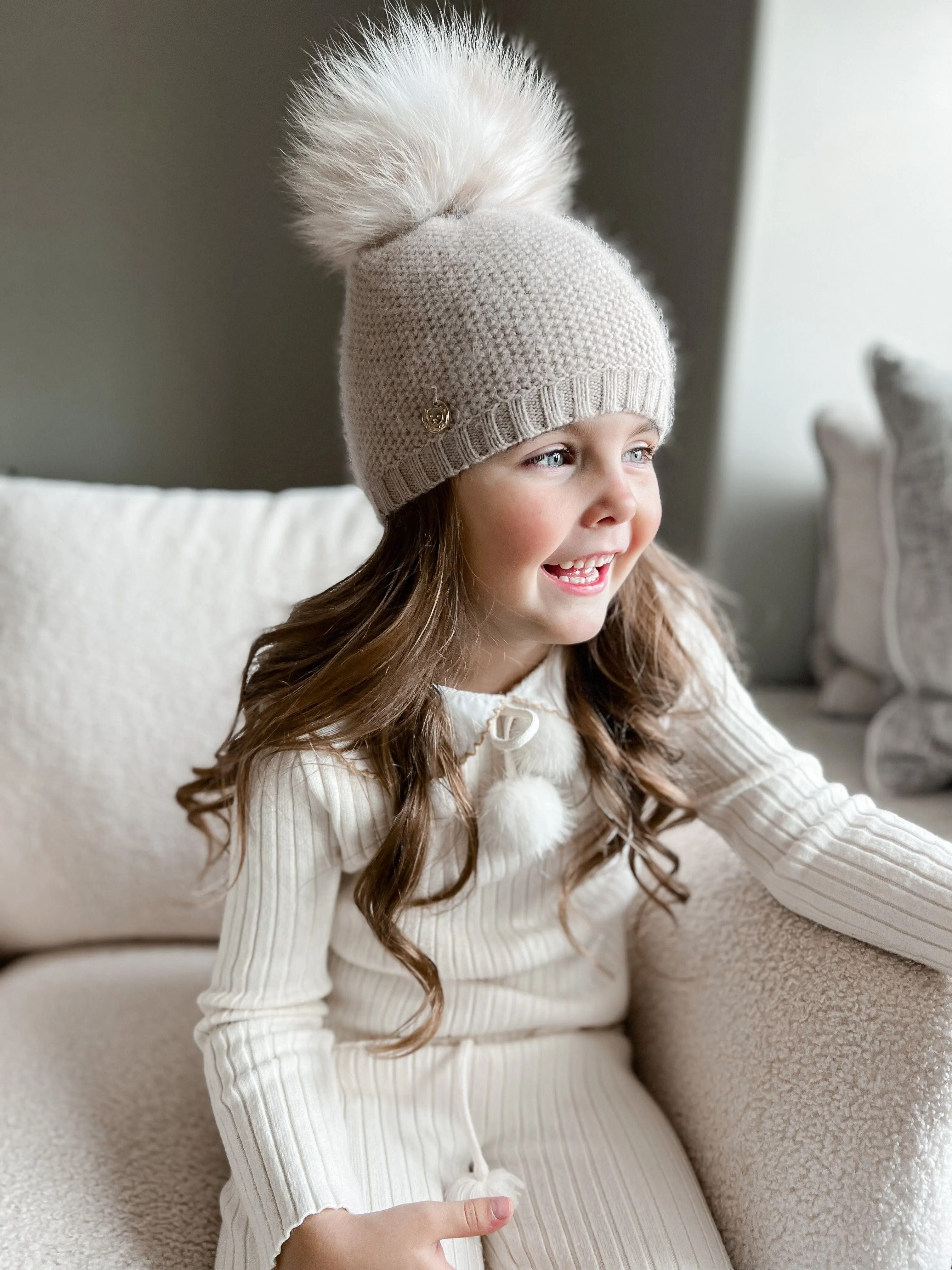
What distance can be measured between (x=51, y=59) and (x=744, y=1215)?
40.0 inches

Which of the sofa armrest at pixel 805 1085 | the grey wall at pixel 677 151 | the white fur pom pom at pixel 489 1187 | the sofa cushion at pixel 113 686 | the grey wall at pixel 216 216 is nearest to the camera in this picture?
the sofa armrest at pixel 805 1085

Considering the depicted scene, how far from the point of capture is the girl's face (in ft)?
2.21

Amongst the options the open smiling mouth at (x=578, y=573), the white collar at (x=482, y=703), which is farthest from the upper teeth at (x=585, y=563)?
the white collar at (x=482, y=703)

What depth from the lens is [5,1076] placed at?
0.85m

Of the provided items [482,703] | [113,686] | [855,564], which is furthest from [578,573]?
[855,564]

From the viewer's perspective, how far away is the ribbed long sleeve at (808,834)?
0.69 metres

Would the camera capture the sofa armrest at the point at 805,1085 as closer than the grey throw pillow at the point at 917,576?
Yes

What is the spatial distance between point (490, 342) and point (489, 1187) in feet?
1.89

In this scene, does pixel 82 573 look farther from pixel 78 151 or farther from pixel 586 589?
pixel 586 589

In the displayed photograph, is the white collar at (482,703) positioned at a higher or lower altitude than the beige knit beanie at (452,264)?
lower

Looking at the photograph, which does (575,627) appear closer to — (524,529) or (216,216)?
(524,529)

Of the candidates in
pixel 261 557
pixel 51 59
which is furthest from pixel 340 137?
pixel 261 557

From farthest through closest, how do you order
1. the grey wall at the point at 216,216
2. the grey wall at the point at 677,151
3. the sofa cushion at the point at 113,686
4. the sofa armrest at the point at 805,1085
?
the grey wall at the point at 677,151 → the sofa cushion at the point at 113,686 → the grey wall at the point at 216,216 → the sofa armrest at the point at 805,1085

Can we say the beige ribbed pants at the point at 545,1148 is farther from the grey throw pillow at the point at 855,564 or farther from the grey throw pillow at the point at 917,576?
the grey throw pillow at the point at 855,564
